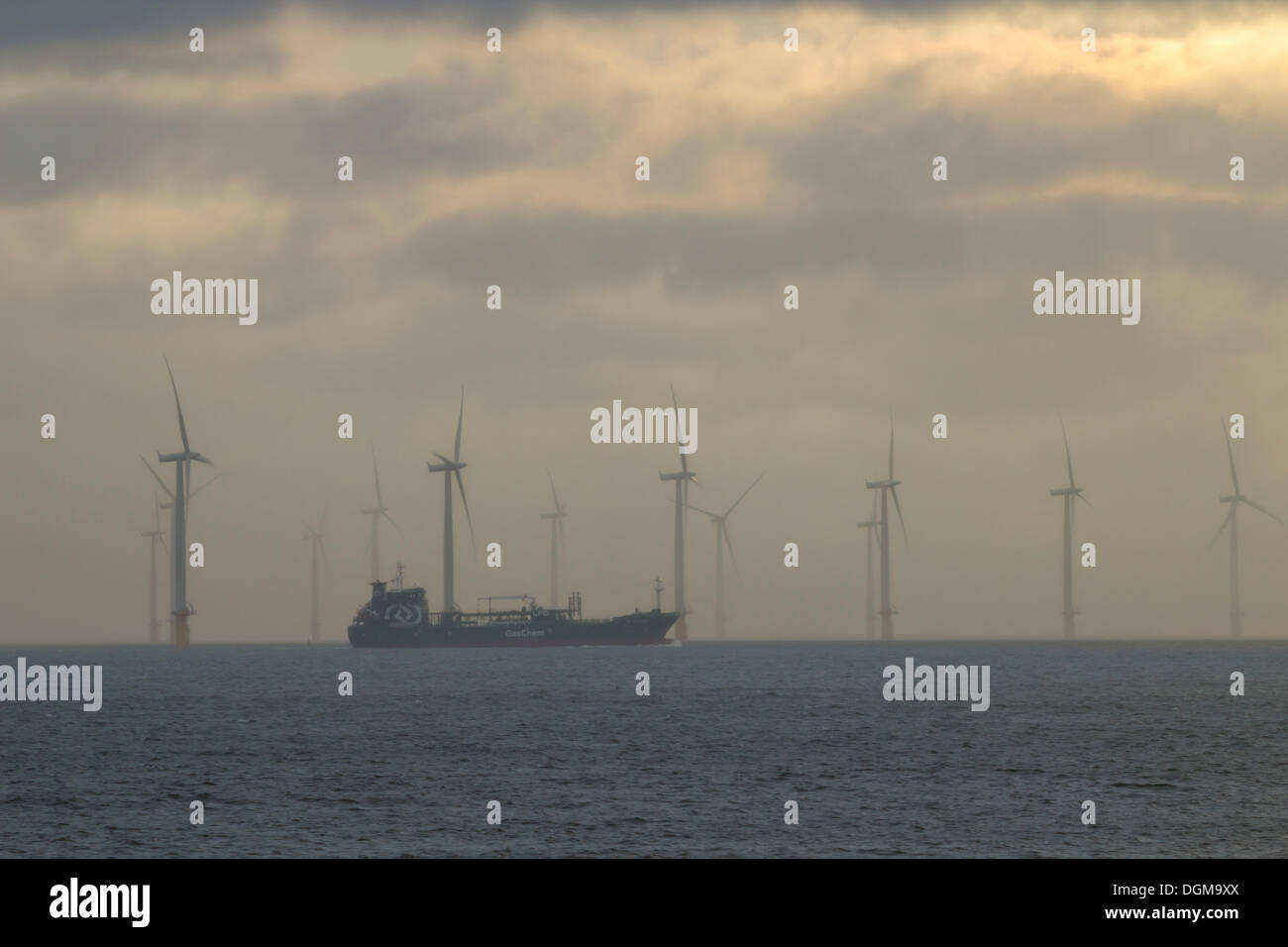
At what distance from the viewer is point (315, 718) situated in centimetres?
13625

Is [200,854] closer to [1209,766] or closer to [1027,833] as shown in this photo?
[1027,833]

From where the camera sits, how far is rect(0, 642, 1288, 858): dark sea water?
59062 mm

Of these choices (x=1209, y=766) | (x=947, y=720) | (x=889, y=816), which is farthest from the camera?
(x=947, y=720)

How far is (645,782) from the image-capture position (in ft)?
262

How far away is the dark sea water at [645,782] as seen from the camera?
2325 inches

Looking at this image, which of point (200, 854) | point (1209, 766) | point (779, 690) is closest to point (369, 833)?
point (200, 854)
